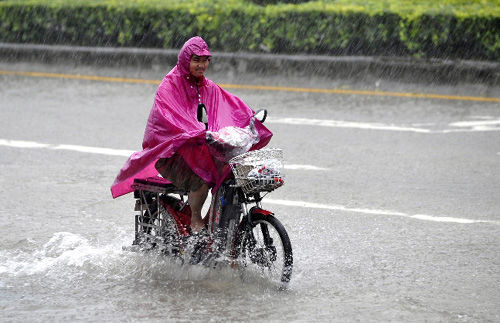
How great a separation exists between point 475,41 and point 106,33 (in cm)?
656

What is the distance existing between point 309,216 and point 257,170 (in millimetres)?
2198

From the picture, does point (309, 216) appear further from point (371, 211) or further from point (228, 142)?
point (228, 142)

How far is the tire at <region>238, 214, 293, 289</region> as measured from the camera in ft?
19.1

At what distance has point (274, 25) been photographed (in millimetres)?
14938

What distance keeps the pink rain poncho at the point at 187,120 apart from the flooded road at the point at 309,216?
79 cm

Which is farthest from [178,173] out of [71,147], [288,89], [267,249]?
[288,89]

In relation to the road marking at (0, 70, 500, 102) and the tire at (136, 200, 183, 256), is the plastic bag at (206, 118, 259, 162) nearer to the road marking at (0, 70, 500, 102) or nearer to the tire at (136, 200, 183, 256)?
the tire at (136, 200, 183, 256)

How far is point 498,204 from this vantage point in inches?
314

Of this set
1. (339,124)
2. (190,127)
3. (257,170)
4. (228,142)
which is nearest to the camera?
(257,170)

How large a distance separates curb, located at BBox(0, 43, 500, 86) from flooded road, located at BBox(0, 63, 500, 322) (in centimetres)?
24

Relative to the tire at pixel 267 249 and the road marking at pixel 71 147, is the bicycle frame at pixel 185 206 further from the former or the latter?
the road marking at pixel 71 147

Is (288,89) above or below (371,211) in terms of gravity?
above

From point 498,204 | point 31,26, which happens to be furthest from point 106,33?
point 498,204

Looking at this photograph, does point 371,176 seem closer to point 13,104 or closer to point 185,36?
point 13,104
